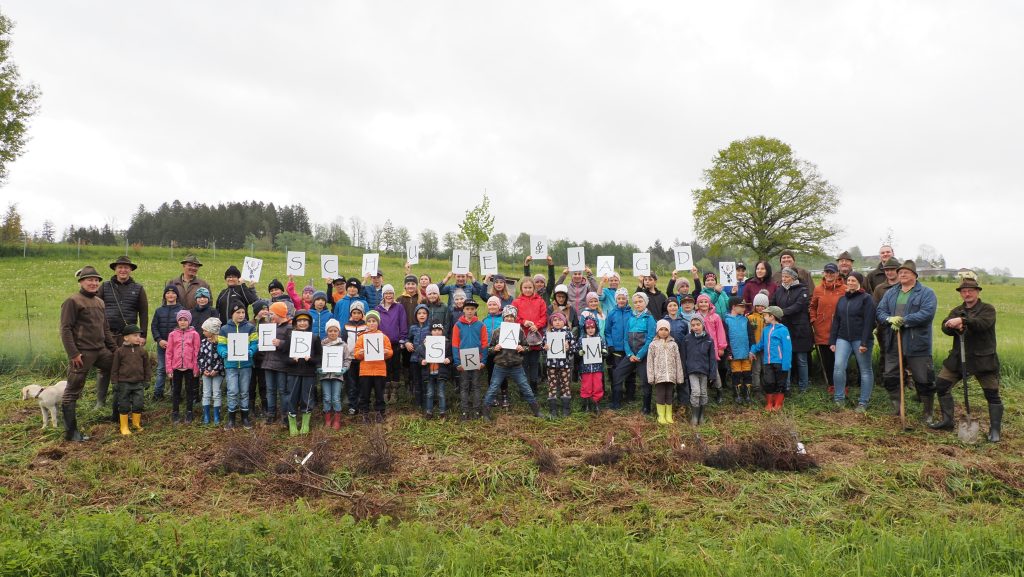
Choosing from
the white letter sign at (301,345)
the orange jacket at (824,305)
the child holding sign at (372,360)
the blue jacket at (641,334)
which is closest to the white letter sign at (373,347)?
the child holding sign at (372,360)

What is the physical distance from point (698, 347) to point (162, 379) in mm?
9649

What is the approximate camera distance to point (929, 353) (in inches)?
346

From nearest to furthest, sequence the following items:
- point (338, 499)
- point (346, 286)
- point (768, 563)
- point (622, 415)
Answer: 1. point (768, 563)
2. point (338, 499)
3. point (622, 415)
4. point (346, 286)

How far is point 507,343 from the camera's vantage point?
9.48 meters

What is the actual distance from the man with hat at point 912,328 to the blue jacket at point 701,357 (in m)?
2.74

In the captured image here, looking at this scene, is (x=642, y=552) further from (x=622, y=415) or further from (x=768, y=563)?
(x=622, y=415)

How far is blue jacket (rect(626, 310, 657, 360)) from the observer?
32.2ft

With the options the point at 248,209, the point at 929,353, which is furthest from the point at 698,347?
the point at 248,209

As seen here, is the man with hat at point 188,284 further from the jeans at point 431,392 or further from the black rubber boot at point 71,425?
the jeans at point 431,392

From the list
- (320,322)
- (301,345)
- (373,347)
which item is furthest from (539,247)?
(301,345)

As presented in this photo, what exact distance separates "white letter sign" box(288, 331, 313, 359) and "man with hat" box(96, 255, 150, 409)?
2902 millimetres

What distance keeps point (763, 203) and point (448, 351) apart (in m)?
33.3

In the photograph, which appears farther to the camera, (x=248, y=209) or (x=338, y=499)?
(x=248, y=209)

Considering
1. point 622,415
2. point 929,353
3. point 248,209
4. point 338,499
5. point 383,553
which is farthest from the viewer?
point 248,209
